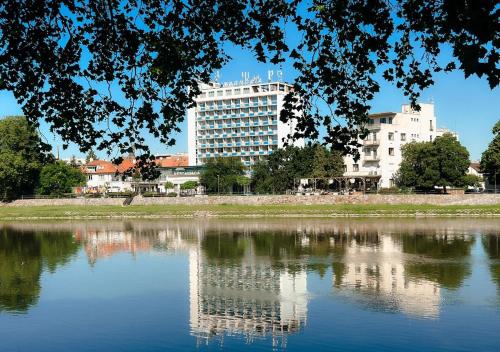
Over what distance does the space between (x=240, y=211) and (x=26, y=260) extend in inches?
1809

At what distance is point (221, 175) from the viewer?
116m

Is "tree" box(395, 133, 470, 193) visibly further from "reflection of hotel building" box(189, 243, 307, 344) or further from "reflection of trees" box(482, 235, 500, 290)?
"reflection of hotel building" box(189, 243, 307, 344)

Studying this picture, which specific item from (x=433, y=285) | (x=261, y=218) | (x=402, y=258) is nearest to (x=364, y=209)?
(x=261, y=218)

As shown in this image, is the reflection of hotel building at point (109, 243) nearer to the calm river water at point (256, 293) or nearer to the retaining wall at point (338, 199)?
the calm river water at point (256, 293)

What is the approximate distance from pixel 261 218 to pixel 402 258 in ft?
135

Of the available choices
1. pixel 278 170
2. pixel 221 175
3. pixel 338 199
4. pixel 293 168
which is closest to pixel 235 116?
pixel 221 175

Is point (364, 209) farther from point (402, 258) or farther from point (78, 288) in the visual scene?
point (78, 288)

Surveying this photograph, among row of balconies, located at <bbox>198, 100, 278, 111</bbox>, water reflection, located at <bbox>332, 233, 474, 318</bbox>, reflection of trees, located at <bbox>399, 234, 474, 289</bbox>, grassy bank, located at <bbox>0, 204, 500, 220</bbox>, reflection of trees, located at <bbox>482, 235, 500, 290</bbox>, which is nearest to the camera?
water reflection, located at <bbox>332, 233, 474, 318</bbox>

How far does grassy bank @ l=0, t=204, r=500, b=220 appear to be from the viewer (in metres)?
77.4

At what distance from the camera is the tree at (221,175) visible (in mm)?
114688

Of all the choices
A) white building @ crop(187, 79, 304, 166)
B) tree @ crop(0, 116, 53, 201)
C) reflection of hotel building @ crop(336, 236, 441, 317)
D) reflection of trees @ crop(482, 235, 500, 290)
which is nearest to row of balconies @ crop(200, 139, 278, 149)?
white building @ crop(187, 79, 304, 166)

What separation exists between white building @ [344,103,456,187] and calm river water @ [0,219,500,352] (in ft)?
178

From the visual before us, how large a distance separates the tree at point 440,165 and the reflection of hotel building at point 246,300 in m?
59.9

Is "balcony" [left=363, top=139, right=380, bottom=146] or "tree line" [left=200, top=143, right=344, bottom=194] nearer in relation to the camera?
"tree line" [left=200, top=143, right=344, bottom=194]
